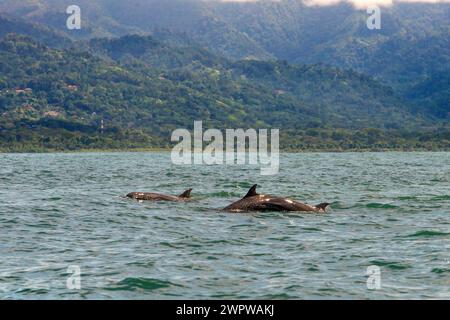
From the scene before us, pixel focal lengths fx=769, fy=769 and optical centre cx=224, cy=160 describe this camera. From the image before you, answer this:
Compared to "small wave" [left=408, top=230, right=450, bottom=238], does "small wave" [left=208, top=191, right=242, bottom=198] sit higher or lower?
higher

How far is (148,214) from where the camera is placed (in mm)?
44719

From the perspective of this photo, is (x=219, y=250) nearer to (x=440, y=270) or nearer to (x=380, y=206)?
(x=440, y=270)

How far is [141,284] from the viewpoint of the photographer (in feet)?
83.7

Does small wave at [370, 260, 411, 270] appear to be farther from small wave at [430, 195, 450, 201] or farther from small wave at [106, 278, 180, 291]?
small wave at [430, 195, 450, 201]

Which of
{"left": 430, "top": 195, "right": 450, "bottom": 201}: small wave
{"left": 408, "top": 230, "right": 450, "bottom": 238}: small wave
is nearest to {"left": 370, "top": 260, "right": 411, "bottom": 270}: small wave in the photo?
{"left": 408, "top": 230, "right": 450, "bottom": 238}: small wave

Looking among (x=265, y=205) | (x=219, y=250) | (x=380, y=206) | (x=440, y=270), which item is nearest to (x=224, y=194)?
(x=380, y=206)

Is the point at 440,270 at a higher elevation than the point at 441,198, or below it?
below

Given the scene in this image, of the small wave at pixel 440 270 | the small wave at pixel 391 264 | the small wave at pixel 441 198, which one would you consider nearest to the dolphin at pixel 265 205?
the small wave at pixel 441 198

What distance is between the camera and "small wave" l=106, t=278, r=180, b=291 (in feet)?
82.2

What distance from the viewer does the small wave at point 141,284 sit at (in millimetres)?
25047
